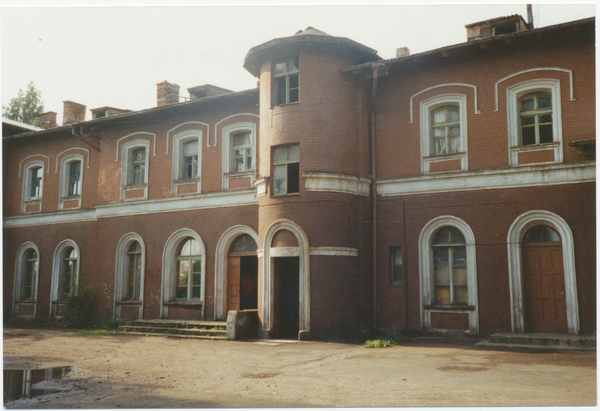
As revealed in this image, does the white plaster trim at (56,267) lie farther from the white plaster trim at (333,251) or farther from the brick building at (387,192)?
the white plaster trim at (333,251)

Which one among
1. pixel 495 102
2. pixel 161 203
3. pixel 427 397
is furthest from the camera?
pixel 161 203

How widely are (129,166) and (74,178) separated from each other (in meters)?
3.12

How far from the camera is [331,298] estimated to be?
1402 centimetres

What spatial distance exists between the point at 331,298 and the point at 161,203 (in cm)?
728

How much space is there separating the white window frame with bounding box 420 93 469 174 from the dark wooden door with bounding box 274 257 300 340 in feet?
13.8

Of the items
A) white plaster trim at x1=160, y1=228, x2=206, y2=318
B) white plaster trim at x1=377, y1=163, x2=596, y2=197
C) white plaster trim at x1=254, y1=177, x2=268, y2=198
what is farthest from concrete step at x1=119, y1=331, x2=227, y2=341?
white plaster trim at x1=377, y1=163, x2=596, y2=197

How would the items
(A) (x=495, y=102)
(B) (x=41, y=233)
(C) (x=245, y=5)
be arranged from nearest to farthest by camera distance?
(C) (x=245, y=5)
(A) (x=495, y=102)
(B) (x=41, y=233)

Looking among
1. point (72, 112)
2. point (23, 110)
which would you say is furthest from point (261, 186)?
point (23, 110)

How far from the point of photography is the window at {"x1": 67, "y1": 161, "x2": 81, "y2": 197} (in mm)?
21203

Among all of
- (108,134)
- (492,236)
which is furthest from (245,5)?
(108,134)

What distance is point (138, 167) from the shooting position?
64.3 ft

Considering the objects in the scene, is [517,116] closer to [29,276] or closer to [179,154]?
[179,154]

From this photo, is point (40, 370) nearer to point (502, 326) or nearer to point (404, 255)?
point (404, 255)

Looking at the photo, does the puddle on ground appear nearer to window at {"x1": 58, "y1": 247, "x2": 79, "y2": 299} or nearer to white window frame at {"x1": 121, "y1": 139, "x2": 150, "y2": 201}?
white window frame at {"x1": 121, "y1": 139, "x2": 150, "y2": 201}
